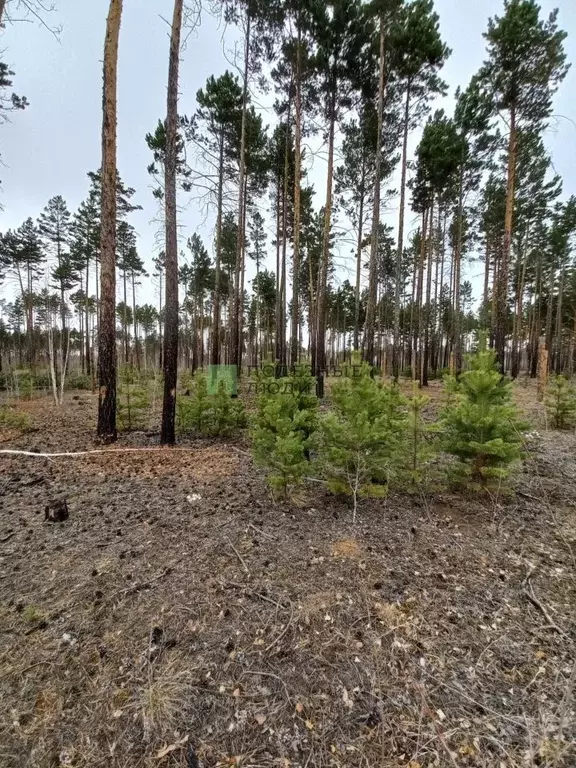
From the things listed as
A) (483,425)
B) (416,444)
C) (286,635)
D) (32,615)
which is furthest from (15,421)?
(483,425)

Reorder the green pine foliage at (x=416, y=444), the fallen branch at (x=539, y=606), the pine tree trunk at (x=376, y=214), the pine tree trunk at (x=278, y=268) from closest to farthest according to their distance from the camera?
the fallen branch at (x=539, y=606)
the green pine foliage at (x=416, y=444)
the pine tree trunk at (x=376, y=214)
the pine tree trunk at (x=278, y=268)

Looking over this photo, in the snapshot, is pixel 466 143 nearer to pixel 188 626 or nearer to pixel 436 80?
pixel 436 80

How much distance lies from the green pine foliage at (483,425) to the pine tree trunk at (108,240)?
6061 mm

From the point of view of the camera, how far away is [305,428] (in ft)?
15.0

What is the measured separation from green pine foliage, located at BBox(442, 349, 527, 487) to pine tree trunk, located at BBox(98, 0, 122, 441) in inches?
239

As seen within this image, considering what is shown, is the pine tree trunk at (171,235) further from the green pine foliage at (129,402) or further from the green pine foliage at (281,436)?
the green pine foliage at (281,436)

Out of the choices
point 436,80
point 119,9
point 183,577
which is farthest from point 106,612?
point 436,80

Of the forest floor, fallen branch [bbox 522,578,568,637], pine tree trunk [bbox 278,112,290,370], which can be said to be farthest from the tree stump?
pine tree trunk [bbox 278,112,290,370]

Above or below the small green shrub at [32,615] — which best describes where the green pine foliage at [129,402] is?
above

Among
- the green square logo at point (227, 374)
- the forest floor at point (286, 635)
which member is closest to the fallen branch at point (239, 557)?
the forest floor at point (286, 635)

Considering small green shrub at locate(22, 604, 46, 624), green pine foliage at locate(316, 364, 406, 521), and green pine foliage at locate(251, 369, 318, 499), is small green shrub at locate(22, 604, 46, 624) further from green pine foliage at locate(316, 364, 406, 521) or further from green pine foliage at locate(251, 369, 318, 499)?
green pine foliage at locate(316, 364, 406, 521)

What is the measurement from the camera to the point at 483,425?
3848mm

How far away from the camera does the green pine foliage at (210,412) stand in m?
7.15

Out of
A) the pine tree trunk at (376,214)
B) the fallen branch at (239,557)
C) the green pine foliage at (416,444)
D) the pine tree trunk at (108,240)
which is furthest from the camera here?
the pine tree trunk at (376,214)
